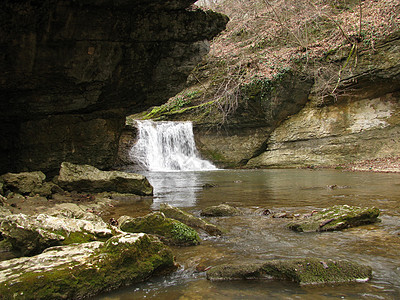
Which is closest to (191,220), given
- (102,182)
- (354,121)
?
(102,182)

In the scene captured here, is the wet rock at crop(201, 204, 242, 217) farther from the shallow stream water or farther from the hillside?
the hillside

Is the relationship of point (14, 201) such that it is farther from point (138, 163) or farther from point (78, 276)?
point (138, 163)

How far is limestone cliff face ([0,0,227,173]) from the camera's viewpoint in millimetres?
5699

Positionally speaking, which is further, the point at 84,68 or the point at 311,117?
the point at 311,117

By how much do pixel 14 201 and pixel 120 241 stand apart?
4430 millimetres

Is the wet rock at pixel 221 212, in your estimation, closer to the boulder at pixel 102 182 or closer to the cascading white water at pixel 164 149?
the boulder at pixel 102 182

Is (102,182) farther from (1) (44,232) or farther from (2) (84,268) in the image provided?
(2) (84,268)

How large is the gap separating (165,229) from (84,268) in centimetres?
139

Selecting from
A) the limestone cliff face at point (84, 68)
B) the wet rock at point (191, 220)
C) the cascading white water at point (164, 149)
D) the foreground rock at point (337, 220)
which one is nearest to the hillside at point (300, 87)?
the cascading white water at point (164, 149)

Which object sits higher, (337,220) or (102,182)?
(102,182)

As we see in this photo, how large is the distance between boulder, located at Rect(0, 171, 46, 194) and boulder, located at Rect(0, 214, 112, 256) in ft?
14.8

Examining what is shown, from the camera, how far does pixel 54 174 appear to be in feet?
30.6

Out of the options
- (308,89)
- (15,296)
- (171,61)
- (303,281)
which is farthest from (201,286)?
(308,89)

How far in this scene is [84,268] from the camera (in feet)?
7.49
